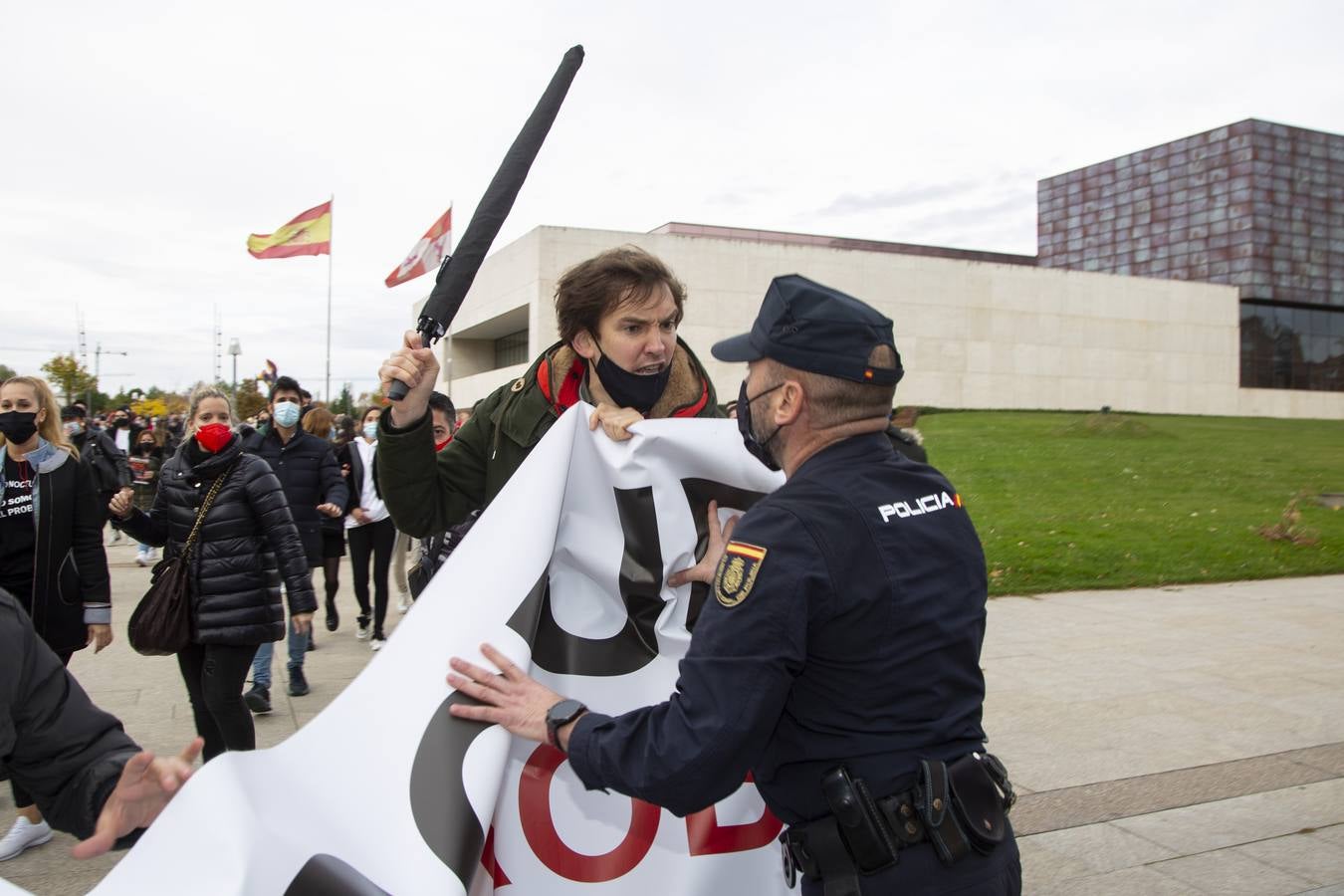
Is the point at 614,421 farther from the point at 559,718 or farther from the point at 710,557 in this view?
the point at 559,718

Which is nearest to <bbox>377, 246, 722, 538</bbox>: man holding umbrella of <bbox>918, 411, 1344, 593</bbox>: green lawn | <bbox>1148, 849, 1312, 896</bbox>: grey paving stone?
<bbox>1148, 849, 1312, 896</bbox>: grey paving stone

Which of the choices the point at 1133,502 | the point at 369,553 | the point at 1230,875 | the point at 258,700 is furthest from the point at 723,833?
the point at 1133,502

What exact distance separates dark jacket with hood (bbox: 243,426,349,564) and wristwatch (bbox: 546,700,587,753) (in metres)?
6.56

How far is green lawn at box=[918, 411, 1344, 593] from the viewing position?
11.4 m

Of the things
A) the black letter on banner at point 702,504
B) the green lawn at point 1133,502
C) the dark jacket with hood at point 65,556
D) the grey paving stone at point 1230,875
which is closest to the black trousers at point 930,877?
the black letter on banner at point 702,504

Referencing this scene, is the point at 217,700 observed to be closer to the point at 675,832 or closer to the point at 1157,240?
the point at 675,832

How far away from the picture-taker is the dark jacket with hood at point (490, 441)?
2.74 m

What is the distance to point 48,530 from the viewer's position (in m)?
4.89

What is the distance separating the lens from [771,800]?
2.01 meters

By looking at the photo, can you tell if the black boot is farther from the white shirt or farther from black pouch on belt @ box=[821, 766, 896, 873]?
black pouch on belt @ box=[821, 766, 896, 873]

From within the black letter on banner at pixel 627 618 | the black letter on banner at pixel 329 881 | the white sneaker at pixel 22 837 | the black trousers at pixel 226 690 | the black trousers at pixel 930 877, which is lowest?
the white sneaker at pixel 22 837

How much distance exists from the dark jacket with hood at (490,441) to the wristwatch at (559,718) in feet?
3.25

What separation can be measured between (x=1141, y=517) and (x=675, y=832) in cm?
1359

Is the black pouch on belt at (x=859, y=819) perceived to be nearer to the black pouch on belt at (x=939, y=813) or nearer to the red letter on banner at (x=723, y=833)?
the black pouch on belt at (x=939, y=813)
